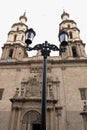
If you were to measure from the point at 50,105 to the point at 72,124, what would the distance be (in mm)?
2552

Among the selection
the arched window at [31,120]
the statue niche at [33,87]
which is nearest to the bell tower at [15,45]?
the statue niche at [33,87]

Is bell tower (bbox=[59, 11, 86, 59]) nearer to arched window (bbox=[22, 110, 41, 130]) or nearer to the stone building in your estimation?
the stone building

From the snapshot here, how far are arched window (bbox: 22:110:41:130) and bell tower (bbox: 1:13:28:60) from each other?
28.9 ft

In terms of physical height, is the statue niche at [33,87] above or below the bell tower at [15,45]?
below

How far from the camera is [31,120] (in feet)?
48.2

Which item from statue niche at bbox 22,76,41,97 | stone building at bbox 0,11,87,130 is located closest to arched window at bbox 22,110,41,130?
stone building at bbox 0,11,87,130

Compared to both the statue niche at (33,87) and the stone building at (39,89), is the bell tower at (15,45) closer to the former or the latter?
the stone building at (39,89)

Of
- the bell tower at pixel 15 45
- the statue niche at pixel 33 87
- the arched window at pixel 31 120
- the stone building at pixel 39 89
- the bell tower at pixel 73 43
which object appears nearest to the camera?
the arched window at pixel 31 120

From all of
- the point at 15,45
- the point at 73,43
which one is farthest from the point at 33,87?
the point at 73,43

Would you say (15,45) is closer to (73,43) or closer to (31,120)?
(73,43)

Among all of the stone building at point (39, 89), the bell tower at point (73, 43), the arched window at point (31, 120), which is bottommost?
the arched window at point (31, 120)

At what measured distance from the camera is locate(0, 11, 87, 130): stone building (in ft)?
48.0

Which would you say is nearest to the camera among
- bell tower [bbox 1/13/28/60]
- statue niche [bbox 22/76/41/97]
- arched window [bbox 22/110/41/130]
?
arched window [bbox 22/110/41/130]

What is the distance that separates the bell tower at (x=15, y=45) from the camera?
73.0 feet
